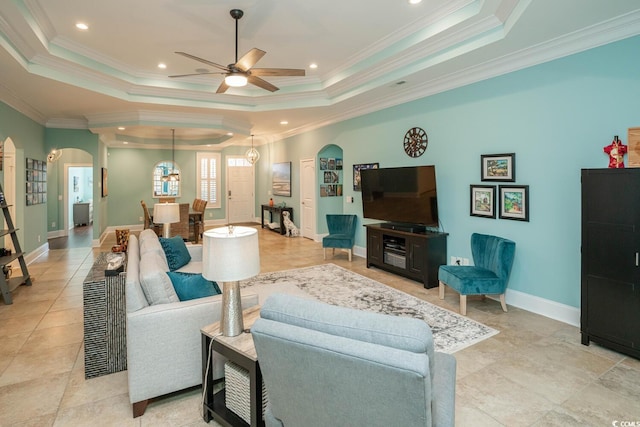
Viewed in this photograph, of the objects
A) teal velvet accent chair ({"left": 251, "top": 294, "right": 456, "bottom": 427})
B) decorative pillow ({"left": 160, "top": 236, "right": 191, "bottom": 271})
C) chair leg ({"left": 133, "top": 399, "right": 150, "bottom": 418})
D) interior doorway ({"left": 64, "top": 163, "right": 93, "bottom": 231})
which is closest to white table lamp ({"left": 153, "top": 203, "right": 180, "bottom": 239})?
decorative pillow ({"left": 160, "top": 236, "right": 191, "bottom": 271})

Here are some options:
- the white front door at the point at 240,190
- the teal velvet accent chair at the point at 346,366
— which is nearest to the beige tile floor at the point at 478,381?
the teal velvet accent chair at the point at 346,366

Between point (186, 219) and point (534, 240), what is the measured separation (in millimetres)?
6719

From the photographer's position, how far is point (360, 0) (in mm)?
3393

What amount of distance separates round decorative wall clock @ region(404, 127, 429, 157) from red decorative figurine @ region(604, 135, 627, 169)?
2.40 meters

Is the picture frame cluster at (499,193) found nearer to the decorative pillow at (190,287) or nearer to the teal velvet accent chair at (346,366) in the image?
the teal velvet accent chair at (346,366)

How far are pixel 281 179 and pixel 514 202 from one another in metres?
6.90

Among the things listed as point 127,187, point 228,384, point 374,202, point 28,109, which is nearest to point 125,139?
point 127,187

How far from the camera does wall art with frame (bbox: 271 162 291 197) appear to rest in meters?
9.62

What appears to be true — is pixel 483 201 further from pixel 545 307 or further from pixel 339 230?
pixel 339 230

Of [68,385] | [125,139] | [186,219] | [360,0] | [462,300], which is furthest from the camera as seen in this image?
[125,139]

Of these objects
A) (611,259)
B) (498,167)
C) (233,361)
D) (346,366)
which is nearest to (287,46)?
(498,167)

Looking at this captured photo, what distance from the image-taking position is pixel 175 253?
13.5ft

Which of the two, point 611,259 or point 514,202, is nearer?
point 611,259

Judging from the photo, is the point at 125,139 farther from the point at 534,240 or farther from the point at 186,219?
the point at 534,240
